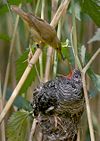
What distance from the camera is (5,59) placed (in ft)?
6.13

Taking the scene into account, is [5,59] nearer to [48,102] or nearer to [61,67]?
[61,67]

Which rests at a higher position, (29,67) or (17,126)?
(29,67)

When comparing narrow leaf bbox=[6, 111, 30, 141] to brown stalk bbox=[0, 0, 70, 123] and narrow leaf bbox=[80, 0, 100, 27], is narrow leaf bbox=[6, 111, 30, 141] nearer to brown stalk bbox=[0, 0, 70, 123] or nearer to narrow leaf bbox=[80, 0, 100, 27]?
brown stalk bbox=[0, 0, 70, 123]

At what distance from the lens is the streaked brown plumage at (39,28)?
32.9 inches

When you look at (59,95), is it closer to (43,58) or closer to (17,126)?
(17,126)

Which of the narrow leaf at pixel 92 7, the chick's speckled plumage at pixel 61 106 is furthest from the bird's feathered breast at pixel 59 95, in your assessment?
the narrow leaf at pixel 92 7

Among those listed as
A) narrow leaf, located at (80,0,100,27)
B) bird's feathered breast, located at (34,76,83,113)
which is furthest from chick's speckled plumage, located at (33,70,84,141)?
narrow leaf, located at (80,0,100,27)

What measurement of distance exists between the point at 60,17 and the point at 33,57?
97 mm

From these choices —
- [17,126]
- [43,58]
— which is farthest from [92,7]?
[17,126]

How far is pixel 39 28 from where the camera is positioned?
2.77 feet

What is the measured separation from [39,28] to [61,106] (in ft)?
0.49

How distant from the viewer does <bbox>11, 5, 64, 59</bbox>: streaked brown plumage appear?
2.74ft

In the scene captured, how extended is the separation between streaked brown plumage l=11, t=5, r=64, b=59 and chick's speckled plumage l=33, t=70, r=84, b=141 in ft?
0.27

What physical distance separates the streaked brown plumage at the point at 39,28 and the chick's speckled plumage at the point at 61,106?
81 mm
